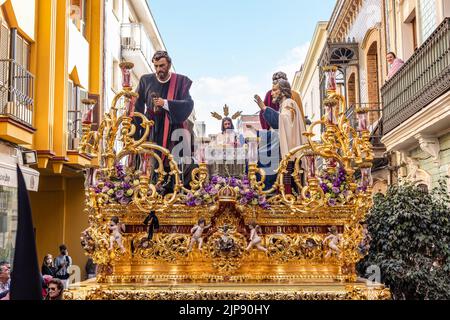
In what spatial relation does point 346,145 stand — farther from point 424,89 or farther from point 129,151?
point 424,89

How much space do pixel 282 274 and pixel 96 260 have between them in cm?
156

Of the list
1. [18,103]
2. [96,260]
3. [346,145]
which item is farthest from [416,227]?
[18,103]

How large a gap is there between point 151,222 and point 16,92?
18.2 feet

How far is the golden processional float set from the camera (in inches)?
193

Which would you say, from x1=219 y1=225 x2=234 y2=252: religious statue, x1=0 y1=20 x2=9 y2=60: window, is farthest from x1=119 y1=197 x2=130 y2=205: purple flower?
x1=0 y1=20 x2=9 y2=60: window

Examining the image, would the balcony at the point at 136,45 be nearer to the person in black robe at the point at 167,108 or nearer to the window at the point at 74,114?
the window at the point at 74,114

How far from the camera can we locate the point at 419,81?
991cm

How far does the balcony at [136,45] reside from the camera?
13237 mm

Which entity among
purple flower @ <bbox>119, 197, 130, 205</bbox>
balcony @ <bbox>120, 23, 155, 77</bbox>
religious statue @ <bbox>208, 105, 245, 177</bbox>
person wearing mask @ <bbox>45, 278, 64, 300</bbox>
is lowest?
person wearing mask @ <bbox>45, 278, 64, 300</bbox>

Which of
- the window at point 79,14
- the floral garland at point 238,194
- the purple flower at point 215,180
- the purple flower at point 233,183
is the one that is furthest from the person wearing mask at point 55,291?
the window at point 79,14

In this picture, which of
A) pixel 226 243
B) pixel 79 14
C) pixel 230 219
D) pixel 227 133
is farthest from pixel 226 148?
pixel 79 14

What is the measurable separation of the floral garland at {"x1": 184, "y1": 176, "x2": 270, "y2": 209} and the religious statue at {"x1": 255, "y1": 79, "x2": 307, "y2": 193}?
0.43 meters

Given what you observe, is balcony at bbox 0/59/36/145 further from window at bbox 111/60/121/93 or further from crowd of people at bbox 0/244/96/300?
window at bbox 111/60/121/93

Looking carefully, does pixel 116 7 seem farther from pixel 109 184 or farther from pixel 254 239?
pixel 254 239
